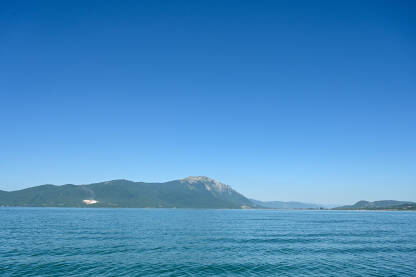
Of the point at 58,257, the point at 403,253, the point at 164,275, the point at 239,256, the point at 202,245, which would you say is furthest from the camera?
the point at 202,245

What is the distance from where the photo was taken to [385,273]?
1591 inches

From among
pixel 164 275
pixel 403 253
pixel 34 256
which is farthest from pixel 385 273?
pixel 34 256

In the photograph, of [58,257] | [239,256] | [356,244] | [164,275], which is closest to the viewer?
[164,275]

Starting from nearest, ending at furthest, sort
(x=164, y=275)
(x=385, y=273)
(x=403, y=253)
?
(x=164, y=275) → (x=385, y=273) → (x=403, y=253)

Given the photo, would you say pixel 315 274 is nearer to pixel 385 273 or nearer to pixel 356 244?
pixel 385 273

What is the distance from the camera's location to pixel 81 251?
52.9 metres

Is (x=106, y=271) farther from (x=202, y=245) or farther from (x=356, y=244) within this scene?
(x=356, y=244)

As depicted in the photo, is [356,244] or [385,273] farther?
[356,244]

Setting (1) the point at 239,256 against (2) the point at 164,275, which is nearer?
(2) the point at 164,275

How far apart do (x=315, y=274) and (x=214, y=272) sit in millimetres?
15152

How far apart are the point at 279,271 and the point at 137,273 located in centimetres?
2149

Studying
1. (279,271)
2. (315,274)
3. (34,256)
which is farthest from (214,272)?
(34,256)

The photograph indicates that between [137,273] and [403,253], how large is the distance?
5449 centimetres

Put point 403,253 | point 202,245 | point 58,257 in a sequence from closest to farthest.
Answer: point 58,257 < point 403,253 < point 202,245
